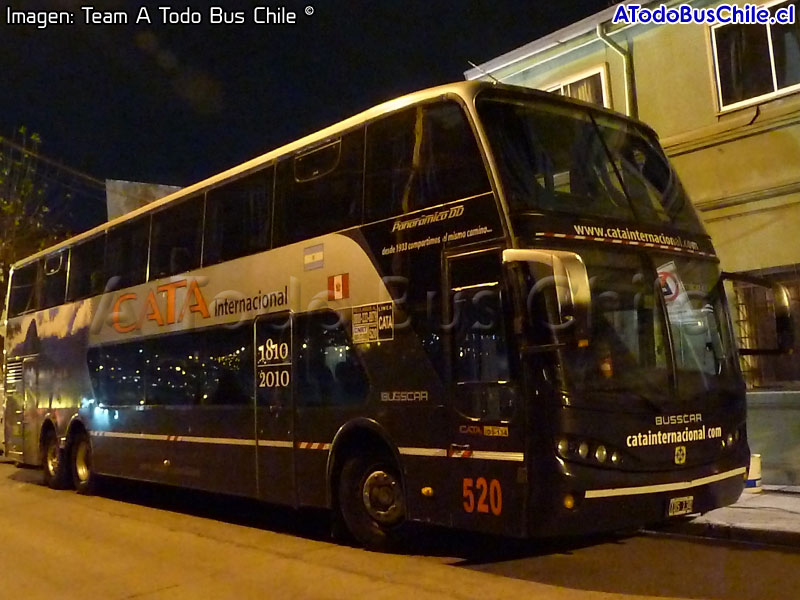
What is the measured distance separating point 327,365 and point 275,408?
1.09 metres

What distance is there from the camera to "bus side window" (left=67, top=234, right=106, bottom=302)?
1337 cm

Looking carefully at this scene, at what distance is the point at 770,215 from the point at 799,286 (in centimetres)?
105

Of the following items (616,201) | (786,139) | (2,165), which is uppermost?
(2,165)

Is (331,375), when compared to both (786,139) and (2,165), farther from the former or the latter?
(2,165)

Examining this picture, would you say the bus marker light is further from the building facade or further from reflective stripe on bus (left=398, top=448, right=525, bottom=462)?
the building facade

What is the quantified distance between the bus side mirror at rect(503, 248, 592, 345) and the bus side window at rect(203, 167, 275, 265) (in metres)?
4.23

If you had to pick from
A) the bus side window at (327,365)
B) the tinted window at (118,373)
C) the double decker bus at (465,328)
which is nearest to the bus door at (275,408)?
the double decker bus at (465,328)

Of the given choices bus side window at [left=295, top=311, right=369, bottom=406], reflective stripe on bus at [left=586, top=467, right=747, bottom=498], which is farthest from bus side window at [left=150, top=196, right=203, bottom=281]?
reflective stripe on bus at [left=586, top=467, right=747, bottom=498]

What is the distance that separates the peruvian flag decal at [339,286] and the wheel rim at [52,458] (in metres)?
8.63

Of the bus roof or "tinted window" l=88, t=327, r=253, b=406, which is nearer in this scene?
the bus roof

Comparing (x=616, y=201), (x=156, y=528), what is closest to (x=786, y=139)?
(x=616, y=201)

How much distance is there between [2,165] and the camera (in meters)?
26.8

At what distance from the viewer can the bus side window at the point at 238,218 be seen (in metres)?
9.66

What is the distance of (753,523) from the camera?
852cm
